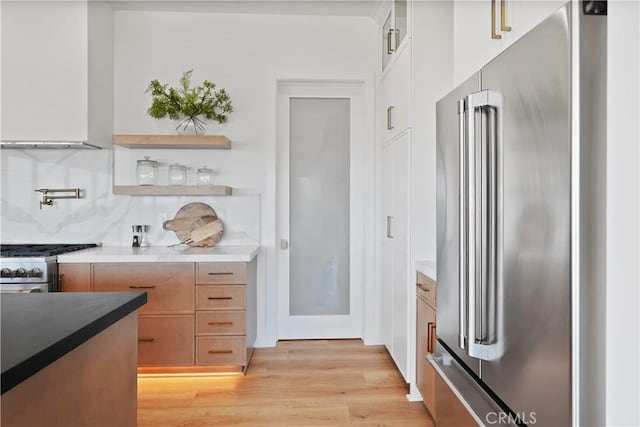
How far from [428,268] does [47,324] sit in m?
1.74

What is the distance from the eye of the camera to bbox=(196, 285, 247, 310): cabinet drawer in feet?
9.47

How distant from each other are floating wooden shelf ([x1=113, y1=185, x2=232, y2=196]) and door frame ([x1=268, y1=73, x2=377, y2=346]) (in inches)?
17.4

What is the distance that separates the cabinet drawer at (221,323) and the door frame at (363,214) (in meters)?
0.65

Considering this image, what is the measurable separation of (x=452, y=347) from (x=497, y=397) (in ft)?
0.96

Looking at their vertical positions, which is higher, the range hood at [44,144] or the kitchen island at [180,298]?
the range hood at [44,144]

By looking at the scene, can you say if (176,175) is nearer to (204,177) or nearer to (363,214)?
(204,177)

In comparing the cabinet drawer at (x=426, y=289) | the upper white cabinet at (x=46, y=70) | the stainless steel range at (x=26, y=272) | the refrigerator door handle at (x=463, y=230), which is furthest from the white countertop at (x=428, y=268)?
the upper white cabinet at (x=46, y=70)

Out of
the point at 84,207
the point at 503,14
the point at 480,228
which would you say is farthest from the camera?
the point at 84,207

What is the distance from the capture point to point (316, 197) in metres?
3.69

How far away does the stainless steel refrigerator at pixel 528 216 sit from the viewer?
0.88 m

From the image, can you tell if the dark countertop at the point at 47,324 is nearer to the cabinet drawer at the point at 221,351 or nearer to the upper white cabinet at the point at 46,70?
the cabinet drawer at the point at 221,351

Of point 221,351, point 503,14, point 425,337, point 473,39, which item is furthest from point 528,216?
point 221,351

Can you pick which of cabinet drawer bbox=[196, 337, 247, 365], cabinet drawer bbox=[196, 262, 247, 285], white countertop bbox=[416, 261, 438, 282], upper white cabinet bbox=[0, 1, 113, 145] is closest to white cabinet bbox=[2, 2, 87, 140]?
upper white cabinet bbox=[0, 1, 113, 145]

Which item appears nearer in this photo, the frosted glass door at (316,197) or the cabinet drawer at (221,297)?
the cabinet drawer at (221,297)
